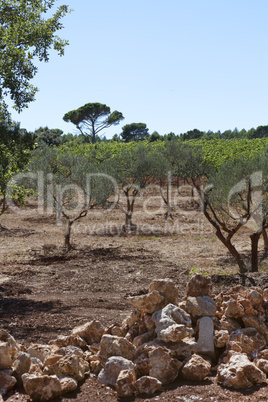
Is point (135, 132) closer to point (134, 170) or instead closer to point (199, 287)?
point (134, 170)

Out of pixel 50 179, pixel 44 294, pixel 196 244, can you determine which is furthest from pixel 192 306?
pixel 50 179

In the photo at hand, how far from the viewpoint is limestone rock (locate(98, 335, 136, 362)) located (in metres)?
6.44

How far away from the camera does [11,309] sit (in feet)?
37.4

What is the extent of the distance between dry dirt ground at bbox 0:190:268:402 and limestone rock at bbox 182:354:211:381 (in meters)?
0.10

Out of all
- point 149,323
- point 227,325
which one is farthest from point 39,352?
point 227,325

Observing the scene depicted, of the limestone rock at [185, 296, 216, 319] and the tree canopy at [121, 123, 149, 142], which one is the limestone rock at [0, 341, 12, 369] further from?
the tree canopy at [121, 123, 149, 142]

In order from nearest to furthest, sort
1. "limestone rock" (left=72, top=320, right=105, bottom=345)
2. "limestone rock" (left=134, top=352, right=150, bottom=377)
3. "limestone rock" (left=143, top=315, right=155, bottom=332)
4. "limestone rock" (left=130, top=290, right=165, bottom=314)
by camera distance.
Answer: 1. "limestone rock" (left=134, top=352, right=150, bottom=377)
2. "limestone rock" (left=143, top=315, right=155, bottom=332)
3. "limestone rock" (left=130, top=290, right=165, bottom=314)
4. "limestone rock" (left=72, top=320, right=105, bottom=345)

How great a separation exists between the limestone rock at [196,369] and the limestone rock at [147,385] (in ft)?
1.50

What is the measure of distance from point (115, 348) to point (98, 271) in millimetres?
10284

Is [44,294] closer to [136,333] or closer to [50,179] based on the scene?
[136,333]

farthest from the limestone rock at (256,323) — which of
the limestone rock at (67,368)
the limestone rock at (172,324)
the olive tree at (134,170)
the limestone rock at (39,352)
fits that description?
the olive tree at (134,170)

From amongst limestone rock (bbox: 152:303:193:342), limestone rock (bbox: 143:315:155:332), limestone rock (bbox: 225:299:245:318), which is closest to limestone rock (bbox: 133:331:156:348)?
limestone rock (bbox: 143:315:155:332)

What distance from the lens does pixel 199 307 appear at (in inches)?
283

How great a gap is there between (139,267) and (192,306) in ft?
32.8
